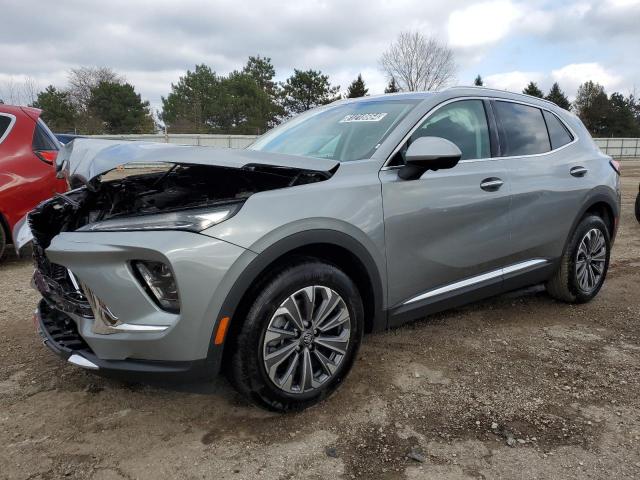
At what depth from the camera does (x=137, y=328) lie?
6.94 feet

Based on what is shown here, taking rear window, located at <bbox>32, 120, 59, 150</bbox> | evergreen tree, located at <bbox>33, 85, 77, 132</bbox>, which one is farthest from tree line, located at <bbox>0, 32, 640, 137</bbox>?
rear window, located at <bbox>32, 120, 59, 150</bbox>

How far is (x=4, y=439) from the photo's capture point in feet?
7.72

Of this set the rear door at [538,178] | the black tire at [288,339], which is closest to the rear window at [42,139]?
the black tire at [288,339]

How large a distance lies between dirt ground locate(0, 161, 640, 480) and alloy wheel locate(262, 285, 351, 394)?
0.22 meters

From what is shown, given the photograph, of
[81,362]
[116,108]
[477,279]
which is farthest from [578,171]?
[116,108]

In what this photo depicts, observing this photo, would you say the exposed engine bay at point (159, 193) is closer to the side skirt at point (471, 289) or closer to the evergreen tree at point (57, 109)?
the side skirt at point (471, 289)

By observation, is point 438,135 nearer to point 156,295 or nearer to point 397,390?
point 397,390

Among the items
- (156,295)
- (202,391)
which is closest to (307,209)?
(156,295)

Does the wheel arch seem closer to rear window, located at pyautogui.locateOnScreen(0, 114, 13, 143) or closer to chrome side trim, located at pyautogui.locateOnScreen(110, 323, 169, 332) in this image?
chrome side trim, located at pyautogui.locateOnScreen(110, 323, 169, 332)

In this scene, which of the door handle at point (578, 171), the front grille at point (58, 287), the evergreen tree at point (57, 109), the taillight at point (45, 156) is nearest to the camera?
the front grille at point (58, 287)

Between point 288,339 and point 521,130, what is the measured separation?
244 cm

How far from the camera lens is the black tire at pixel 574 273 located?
A: 4004 millimetres

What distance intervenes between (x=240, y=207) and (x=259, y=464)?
111 cm

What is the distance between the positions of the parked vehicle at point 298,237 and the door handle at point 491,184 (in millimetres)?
33
